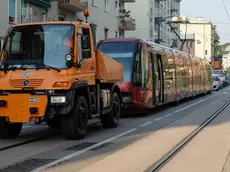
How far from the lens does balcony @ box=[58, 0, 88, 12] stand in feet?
93.5

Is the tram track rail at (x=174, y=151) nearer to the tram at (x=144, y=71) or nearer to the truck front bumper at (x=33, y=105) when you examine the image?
the truck front bumper at (x=33, y=105)

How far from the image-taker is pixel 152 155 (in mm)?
8711

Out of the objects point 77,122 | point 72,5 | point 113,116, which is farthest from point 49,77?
point 72,5

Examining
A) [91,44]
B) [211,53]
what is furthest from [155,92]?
[211,53]

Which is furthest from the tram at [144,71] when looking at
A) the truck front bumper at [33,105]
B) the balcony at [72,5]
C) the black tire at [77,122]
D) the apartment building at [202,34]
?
the apartment building at [202,34]

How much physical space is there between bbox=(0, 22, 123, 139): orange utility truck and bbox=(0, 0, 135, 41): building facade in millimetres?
2724

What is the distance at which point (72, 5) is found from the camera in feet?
95.9

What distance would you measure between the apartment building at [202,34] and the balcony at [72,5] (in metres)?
77.6

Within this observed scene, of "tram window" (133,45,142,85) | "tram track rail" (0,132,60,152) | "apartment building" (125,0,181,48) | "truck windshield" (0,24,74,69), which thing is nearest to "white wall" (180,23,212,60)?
"apartment building" (125,0,181,48)

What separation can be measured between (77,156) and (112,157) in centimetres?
67

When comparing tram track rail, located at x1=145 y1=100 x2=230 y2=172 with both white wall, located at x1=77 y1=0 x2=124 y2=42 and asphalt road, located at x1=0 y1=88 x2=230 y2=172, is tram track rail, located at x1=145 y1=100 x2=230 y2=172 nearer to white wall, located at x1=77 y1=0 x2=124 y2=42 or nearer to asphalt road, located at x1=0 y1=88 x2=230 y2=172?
asphalt road, located at x1=0 y1=88 x2=230 y2=172

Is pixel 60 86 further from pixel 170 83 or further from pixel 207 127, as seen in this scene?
pixel 170 83

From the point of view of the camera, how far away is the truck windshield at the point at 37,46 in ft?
34.4

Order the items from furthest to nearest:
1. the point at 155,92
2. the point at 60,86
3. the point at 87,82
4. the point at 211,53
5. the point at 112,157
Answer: the point at 211,53 → the point at 155,92 → the point at 87,82 → the point at 60,86 → the point at 112,157
